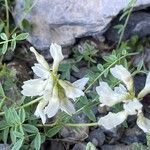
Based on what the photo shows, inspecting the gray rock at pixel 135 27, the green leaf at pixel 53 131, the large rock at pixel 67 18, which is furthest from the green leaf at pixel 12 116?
the gray rock at pixel 135 27

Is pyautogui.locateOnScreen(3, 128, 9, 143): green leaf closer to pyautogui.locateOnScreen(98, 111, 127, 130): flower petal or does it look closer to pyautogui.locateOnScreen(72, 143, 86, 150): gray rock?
pyautogui.locateOnScreen(72, 143, 86, 150): gray rock

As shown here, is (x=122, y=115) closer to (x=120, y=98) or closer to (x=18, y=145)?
(x=120, y=98)

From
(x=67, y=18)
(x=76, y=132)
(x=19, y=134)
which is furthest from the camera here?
(x=67, y=18)

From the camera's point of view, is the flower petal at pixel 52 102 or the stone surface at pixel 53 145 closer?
the flower petal at pixel 52 102

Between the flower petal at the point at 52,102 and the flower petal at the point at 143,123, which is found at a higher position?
the flower petal at the point at 52,102

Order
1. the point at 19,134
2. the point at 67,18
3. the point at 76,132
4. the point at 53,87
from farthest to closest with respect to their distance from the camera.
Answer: the point at 67,18 < the point at 76,132 < the point at 19,134 < the point at 53,87

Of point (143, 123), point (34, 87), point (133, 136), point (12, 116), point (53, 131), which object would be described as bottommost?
point (133, 136)

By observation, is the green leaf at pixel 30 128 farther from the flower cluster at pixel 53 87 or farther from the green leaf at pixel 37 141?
the flower cluster at pixel 53 87

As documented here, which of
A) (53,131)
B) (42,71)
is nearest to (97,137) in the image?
(53,131)
